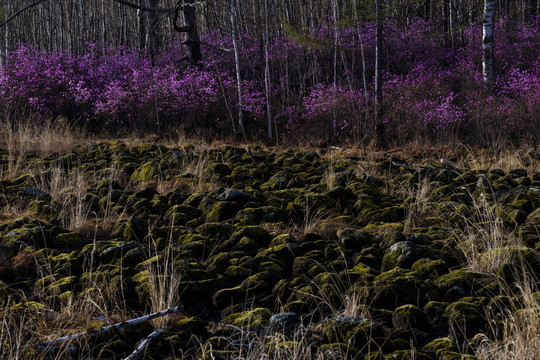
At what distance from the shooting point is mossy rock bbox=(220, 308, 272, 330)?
335cm

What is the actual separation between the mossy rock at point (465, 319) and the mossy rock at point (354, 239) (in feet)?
4.37

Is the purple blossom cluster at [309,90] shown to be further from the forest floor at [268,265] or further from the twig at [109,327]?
the twig at [109,327]

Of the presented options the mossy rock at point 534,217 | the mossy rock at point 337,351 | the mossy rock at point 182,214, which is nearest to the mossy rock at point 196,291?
the mossy rock at point 337,351

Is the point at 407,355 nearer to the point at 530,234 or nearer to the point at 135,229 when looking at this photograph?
the point at 530,234

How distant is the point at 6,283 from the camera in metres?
4.23

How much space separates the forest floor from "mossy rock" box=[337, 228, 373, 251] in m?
0.01

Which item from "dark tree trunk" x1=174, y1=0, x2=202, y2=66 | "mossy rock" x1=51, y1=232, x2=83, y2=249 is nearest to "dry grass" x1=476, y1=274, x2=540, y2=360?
"mossy rock" x1=51, y1=232, x2=83, y2=249

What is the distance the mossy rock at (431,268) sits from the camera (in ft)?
13.5

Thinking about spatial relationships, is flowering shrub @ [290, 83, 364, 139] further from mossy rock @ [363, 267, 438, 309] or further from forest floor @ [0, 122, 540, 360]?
mossy rock @ [363, 267, 438, 309]

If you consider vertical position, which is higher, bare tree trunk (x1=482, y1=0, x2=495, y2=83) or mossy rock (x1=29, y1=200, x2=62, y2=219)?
bare tree trunk (x1=482, y1=0, x2=495, y2=83)

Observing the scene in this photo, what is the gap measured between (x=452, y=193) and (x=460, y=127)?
560cm

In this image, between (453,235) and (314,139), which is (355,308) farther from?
(314,139)

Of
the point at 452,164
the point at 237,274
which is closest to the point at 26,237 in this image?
the point at 237,274

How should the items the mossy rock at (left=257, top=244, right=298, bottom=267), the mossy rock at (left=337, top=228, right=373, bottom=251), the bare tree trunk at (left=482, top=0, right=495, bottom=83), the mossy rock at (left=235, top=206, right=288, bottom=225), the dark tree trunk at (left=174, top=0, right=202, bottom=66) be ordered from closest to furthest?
the mossy rock at (left=257, top=244, right=298, bottom=267) → the mossy rock at (left=337, top=228, right=373, bottom=251) → the mossy rock at (left=235, top=206, right=288, bottom=225) → the bare tree trunk at (left=482, top=0, right=495, bottom=83) → the dark tree trunk at (left=174, top=0, right=202, bottom=66)
